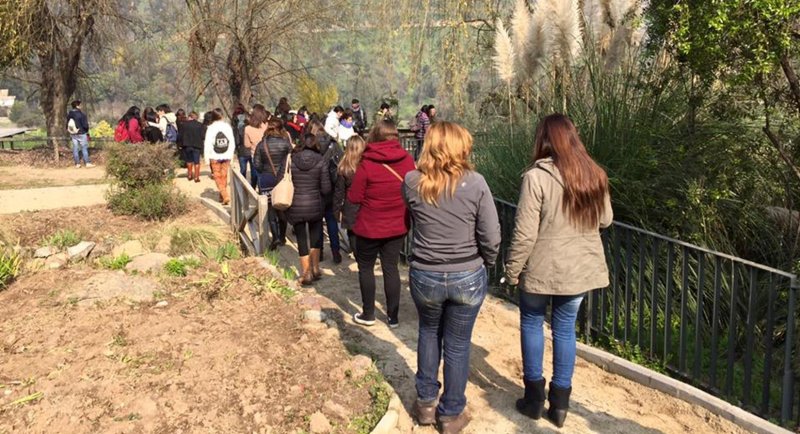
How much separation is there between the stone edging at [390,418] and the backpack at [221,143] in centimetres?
668

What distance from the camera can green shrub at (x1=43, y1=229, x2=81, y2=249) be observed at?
8320 mm

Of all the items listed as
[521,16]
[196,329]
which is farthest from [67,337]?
[521,16]

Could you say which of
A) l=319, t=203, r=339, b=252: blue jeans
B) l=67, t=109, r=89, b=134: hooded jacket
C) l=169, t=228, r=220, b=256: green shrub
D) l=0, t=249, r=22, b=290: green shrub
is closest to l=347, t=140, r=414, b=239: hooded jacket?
l=319, t=203, r=339, b=252: blue jeans

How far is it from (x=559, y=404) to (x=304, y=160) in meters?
3.55

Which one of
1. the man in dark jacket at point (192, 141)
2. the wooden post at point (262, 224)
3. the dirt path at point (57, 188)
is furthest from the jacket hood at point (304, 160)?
the man in dark jacket at point (192, 141)

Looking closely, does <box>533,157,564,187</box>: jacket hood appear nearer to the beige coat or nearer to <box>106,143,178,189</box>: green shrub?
the beige coat

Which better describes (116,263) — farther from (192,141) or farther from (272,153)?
(192,141)

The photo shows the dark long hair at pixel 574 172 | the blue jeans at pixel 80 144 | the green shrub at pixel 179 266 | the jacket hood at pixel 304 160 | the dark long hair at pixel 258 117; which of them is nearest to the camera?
the dark long hair at pixel 574 172

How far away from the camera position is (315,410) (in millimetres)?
3990

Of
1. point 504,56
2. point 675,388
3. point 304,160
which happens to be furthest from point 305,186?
point 675,388

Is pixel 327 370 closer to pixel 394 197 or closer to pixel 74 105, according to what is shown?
pixel 394 197

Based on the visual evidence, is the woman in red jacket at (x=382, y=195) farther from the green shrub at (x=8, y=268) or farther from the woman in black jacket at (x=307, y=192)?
the green shrub at (x=8, y=268)

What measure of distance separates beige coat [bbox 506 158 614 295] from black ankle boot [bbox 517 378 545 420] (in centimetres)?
62

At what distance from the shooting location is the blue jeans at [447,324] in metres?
3.47
